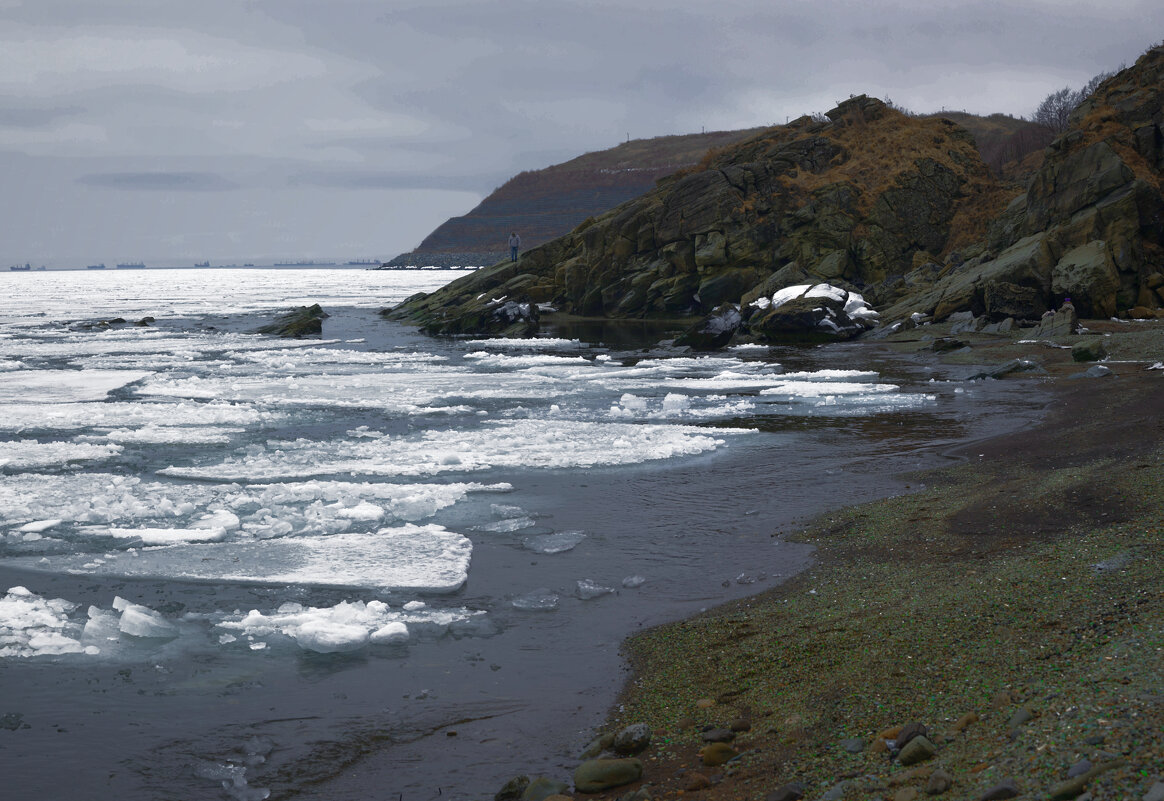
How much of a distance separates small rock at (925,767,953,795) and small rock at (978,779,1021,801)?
0.19 meters

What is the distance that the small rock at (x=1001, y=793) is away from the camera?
3.62 meters

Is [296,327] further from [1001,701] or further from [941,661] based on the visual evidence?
[1001,701]

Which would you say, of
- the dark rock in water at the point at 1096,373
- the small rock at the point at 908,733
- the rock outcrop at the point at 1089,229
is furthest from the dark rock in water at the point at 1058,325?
the small rock at the point at 908,733

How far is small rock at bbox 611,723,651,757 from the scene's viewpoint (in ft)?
16.7

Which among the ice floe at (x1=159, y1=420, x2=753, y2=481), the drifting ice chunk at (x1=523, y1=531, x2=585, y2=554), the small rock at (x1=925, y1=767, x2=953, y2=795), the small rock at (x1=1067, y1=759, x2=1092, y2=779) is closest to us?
the small rock at (x1=1067, y1=759, x2=1092, y2=779)

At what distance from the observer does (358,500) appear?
10812 mm

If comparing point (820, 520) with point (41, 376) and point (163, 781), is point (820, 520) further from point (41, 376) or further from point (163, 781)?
point (41, 376)

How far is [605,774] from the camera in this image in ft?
15.6

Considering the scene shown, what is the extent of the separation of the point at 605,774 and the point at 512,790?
50cm

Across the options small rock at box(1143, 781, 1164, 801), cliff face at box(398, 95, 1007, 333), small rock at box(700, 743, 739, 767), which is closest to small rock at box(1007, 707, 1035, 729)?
small rock at box(1143, 781, 1164, 801)

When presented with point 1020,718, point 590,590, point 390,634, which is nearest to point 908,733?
point 1020,718

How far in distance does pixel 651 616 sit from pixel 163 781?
11.8 feet

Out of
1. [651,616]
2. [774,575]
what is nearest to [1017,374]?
[774,575]

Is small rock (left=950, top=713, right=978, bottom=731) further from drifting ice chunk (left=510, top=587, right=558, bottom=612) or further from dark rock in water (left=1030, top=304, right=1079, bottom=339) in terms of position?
dark rock in water (left=1030, top=304, right=1079, bottom=339)
